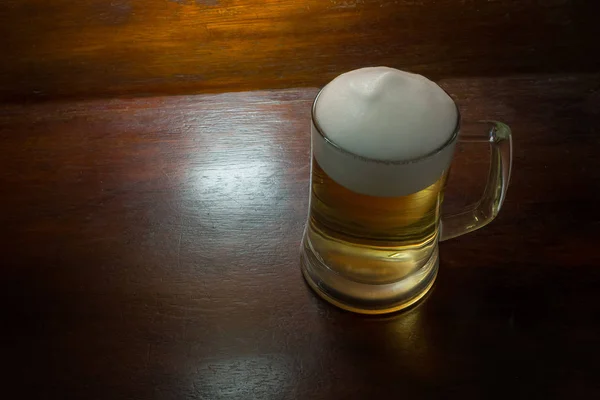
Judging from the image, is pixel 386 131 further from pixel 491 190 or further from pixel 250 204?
pixel 250 204

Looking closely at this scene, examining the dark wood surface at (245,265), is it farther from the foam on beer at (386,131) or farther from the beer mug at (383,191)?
the foam on beer at (386,131)

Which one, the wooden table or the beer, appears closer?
the beer

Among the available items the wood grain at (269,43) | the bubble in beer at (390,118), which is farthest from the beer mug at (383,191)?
the wood grain at (269,43)

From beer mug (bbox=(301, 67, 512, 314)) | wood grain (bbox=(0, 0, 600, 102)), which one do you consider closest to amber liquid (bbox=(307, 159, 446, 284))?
beer mug (bbox=(301, 67, 512, 314))

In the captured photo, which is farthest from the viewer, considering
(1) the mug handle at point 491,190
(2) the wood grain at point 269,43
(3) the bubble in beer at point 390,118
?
(2) the wood grain at point 269,43

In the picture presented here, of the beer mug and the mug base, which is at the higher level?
the beer mug

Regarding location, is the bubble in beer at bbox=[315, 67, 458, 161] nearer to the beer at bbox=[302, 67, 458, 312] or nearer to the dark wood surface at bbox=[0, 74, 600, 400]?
the beer at bbox=[302, 67, 458, 312]

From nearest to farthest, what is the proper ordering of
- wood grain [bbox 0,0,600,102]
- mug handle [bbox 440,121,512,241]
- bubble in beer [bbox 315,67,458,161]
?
bubble in beer [bbox 315,67,458,161], mug handle [bbox 440,121,512,241], wood grain [bbox 0,0,600,102]

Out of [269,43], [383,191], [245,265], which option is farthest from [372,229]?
[269,43]

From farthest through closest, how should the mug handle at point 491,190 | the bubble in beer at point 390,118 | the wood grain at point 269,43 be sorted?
1. the wood grain at point 269,43
2. the mug handle at point 491,190
3. the bubble in beer at point 390,118
